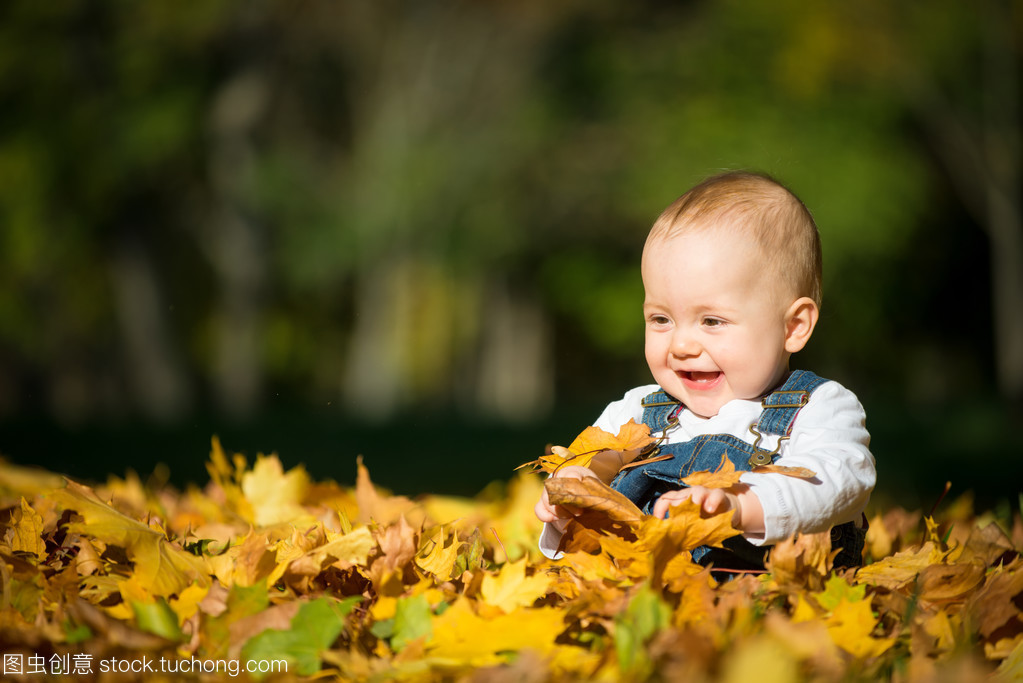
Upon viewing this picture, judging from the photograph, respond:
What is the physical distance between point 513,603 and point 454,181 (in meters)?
16.6

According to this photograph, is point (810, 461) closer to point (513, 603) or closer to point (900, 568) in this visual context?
point (900, 568)

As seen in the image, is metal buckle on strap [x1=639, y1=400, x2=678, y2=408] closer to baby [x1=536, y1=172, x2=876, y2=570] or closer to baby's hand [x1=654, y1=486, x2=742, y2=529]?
baby [x1=536, y1=172, x2=876, y2=570]

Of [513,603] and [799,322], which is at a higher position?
[799,322]

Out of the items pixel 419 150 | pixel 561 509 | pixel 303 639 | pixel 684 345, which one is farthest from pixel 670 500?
pixel 419 150

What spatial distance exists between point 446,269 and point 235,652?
18.3m

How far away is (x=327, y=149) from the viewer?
62.3 feet

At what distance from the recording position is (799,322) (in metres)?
1.97

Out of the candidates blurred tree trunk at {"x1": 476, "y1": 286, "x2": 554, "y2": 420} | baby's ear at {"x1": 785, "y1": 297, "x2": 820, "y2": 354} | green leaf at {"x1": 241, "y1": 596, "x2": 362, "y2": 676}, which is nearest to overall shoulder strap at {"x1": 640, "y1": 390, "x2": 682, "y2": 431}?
baby's ear at {"x1": 785, "y1": 297, "x2": 820, "y2": 354}

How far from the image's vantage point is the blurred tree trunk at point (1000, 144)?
546 inches

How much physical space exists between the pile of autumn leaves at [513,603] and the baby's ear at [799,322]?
0.45m

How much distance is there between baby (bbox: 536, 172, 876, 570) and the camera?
5.84 feet

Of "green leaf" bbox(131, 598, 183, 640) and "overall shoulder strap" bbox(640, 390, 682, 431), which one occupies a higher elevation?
"overall shoulder strap" bbox(640, 390, 682, 431)

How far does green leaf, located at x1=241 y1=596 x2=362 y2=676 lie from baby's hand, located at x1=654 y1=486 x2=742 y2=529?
1.74 ft

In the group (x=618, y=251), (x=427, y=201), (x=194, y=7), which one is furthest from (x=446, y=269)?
(x=194, y=7)
